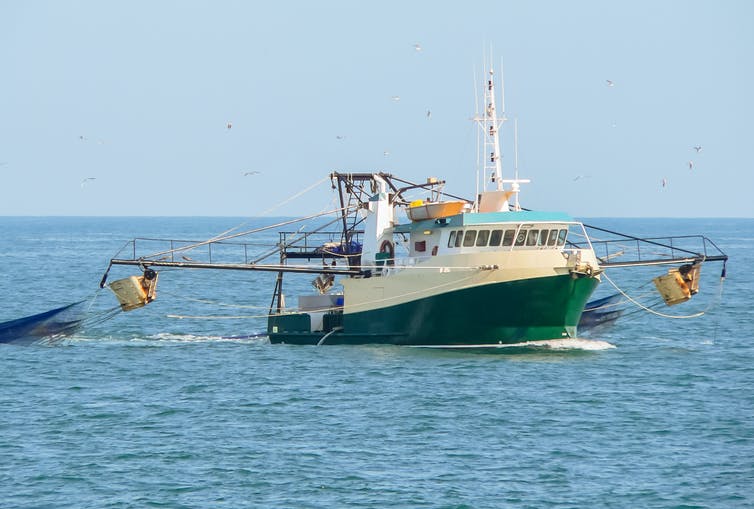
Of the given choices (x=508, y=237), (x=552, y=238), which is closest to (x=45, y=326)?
(x=508, y=237)

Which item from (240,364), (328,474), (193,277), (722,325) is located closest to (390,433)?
(328,474)

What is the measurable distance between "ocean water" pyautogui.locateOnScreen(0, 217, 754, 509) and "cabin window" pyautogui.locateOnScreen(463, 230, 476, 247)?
4485 millimetres

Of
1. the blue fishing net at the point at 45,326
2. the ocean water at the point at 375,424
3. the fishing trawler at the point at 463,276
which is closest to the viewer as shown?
the ocean water at the point at 375,424

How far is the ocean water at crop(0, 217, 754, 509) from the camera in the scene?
29188 millimetres

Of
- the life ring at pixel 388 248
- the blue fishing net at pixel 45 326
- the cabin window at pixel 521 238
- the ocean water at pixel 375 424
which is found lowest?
the ocean water at pixel 375 424

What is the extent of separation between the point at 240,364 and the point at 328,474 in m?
18.2

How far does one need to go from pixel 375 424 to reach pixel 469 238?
44.4ft

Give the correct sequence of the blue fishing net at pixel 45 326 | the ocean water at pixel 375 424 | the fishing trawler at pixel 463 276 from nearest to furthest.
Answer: the ocean water at pixel 375 424, the fishing trawler at pixel 463 276, the blue fishing net at pixel 45 326

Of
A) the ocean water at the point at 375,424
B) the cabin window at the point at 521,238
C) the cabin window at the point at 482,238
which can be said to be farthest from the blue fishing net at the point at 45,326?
the cabin window at the point at 521,238

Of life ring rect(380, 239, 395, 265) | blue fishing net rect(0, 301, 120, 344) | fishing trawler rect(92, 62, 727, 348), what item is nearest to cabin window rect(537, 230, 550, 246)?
fishing trawler rect(92, 62, 727, 348)

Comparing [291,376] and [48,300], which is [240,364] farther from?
[48,300]

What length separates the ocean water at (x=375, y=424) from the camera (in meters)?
29.2

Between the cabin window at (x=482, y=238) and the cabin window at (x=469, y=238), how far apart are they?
0.20 metres

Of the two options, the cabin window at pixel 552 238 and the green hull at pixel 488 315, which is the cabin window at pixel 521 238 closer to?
the cabin window at pixel 552 238
